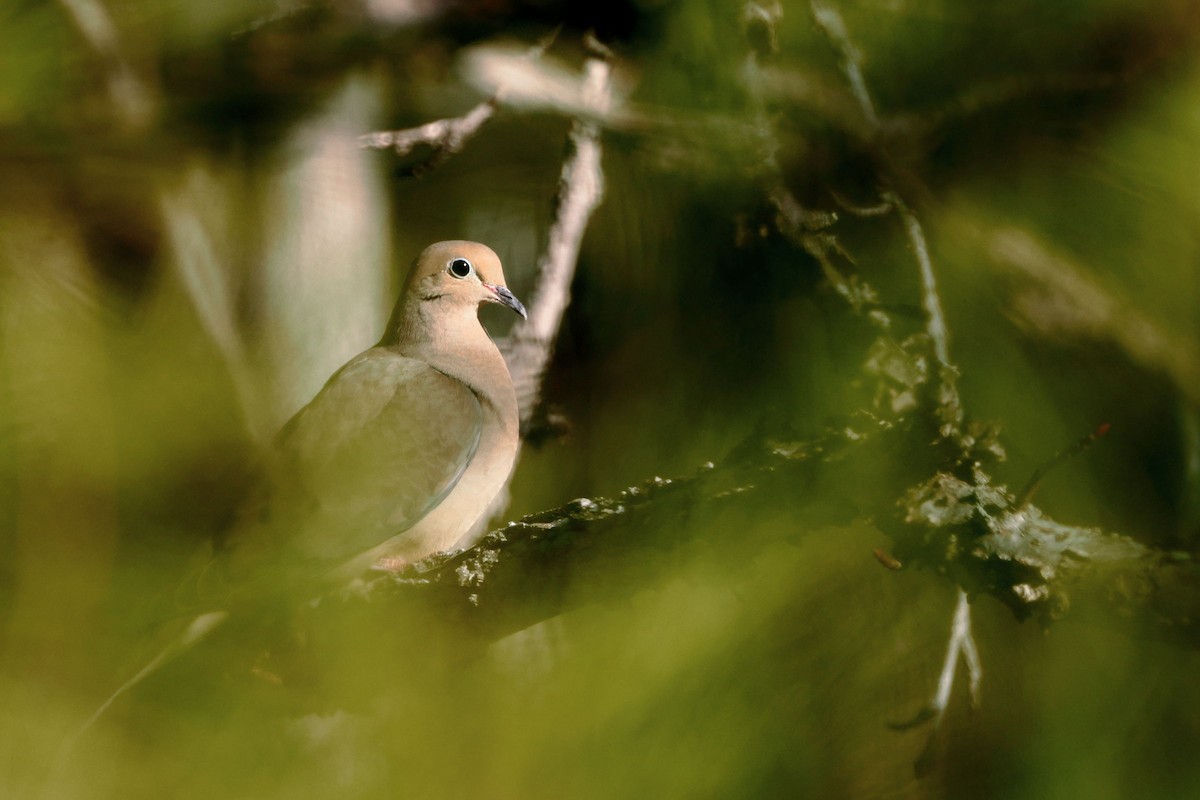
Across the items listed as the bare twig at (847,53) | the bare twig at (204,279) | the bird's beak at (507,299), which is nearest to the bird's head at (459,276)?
the bird's beak at (507,299)

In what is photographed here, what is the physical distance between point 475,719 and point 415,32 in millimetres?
401

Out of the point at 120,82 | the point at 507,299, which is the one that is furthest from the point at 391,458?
the point at 120,82

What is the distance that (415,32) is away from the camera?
541 millimetres

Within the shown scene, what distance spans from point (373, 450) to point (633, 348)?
8.3 inches

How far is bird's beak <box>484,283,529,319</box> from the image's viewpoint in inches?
24.6

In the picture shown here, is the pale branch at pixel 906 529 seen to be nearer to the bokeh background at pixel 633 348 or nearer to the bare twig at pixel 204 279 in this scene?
the bokeh background at pixel 633 348

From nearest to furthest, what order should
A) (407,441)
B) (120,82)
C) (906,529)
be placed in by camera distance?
(906,529)
(120,82)
(407,441)

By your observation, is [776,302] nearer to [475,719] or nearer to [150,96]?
[475,719]

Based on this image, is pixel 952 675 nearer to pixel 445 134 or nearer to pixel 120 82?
pixel 445 134

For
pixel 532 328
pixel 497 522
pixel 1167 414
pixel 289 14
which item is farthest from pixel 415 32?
pixel 1167 414

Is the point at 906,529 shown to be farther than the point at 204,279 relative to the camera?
No

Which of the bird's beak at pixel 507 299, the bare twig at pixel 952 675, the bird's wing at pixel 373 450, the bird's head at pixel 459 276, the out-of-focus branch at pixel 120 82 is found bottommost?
the bare twig at pixel 952 675

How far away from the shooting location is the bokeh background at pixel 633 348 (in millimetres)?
472

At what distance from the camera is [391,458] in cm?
65
